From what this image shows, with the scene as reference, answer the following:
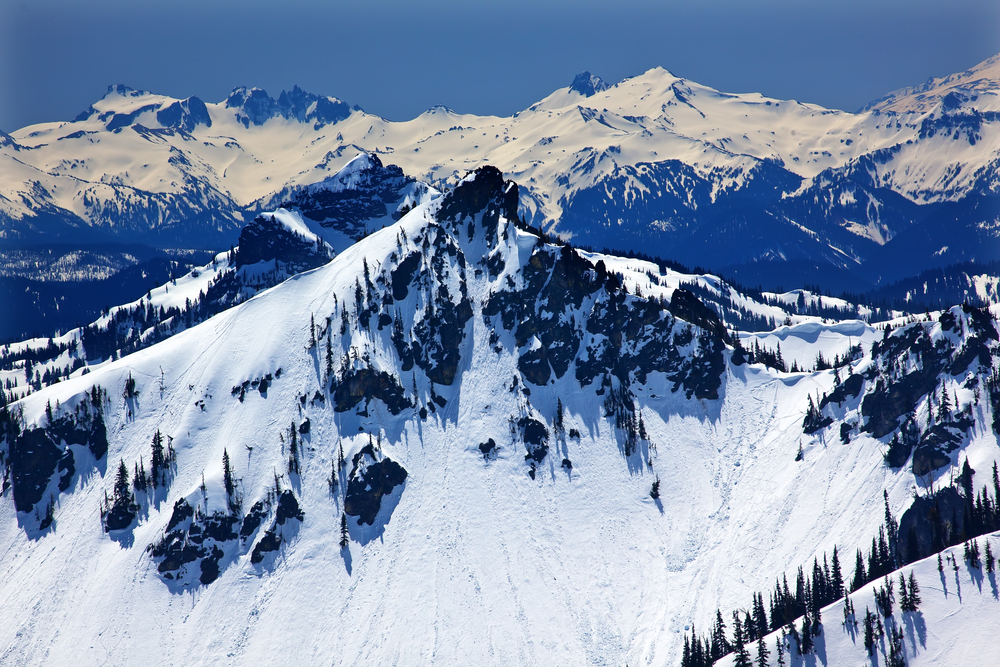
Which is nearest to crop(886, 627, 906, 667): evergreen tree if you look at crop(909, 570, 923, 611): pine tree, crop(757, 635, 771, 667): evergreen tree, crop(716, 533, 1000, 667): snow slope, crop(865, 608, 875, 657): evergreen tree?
crop(716, 533, 1000, 667): snow slope

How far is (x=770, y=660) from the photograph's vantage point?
7426 inches

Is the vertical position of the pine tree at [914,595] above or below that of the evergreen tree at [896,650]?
above

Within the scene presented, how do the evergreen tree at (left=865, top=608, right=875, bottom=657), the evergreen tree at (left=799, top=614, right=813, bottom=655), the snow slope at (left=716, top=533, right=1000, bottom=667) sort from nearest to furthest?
the snow slope at (left=716, top=533, right=1000, bottom=667), the evergreen tree at (left=865, top=608, right=875, bottom=657), the evergreen tree at (left=799, top=614, right=813, bottom=655)

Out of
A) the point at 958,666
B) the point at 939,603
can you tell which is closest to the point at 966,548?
the point at 939,603

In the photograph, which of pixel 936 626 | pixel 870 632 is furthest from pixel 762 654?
pixel 936 626

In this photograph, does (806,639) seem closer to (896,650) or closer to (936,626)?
(896,650)

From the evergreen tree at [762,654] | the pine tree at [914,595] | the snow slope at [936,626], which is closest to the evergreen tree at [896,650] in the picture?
the snow slope at [936,626]

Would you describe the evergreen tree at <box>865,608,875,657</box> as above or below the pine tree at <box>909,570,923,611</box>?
below

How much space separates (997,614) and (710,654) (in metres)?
58.6

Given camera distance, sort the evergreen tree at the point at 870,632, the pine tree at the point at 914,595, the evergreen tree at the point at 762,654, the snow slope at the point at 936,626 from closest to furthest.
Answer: the snow slope at the point at 936,626
the evergreen tree at the point at 870,632
the evergreen tree at the point at 762,654
the pine tree at the point at 914,595

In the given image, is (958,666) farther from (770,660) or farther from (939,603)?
(770,660)

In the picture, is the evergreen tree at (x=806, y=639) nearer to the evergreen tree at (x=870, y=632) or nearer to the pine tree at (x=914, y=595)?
the evergreen tree at (x=870, y=632)

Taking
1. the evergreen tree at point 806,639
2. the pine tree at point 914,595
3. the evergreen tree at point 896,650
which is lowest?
the evergreen tree at point 896,650

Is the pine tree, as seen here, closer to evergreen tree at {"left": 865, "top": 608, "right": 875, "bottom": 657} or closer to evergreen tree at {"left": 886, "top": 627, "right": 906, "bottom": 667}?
evergreen tree at {"left": 886, "top": 627, "right": 906, "bottom": 667}
